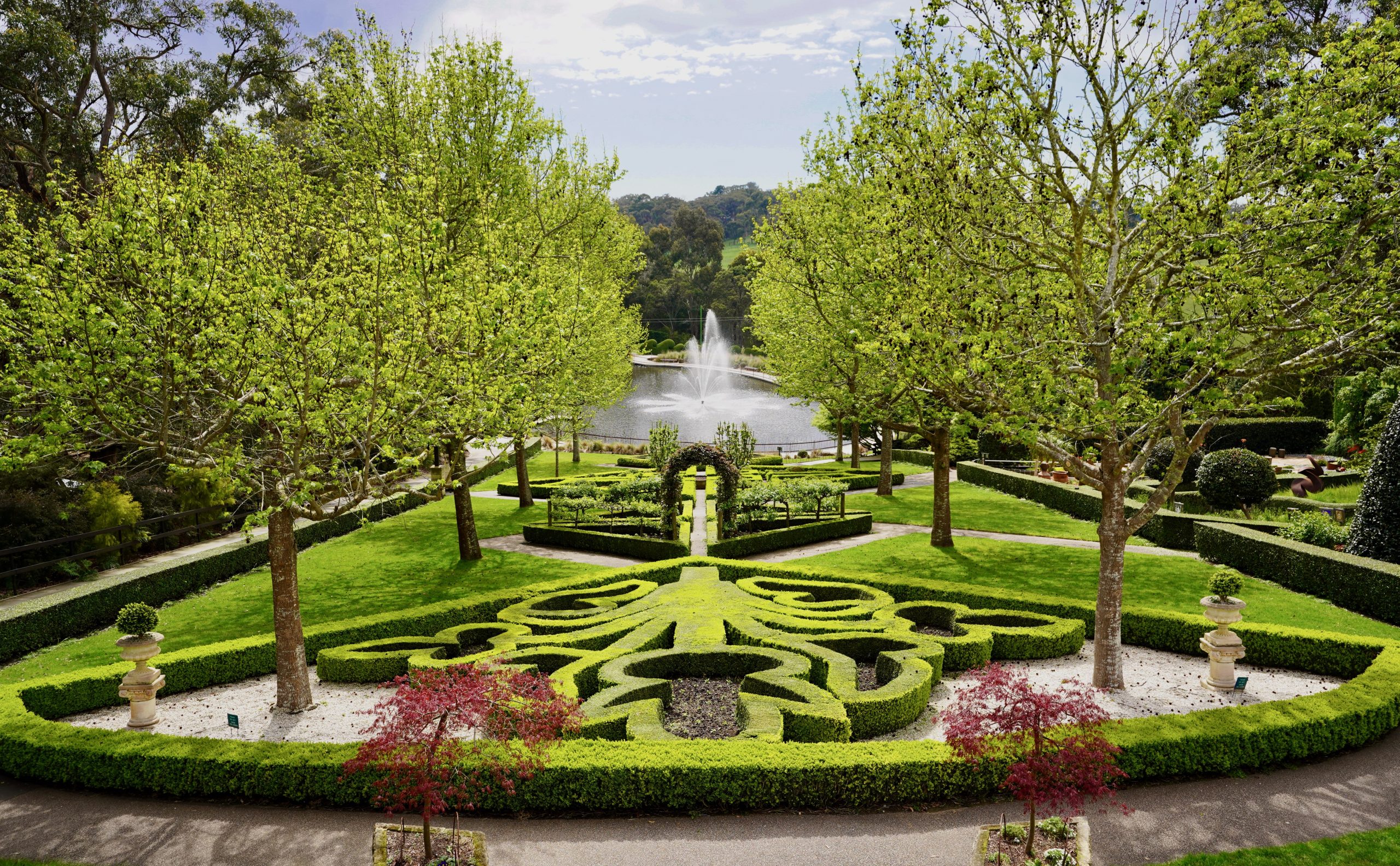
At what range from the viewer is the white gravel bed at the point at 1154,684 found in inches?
432

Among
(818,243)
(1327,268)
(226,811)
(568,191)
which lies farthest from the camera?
(568,191)

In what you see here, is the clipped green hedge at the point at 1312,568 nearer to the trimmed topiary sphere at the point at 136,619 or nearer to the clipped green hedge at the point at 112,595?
the clipped green hedge at the point at 112,595

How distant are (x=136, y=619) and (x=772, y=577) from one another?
11011mm

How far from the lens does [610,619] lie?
14.4 m

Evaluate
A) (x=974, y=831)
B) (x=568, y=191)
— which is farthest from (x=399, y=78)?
(x=974, y=831)

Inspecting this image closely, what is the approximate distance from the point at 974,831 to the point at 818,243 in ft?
59.4

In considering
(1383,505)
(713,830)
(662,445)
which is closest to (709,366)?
(662,445)

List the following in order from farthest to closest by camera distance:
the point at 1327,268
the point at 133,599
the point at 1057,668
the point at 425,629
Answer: the point at 133,599, the point at 425,629, the point at 1057,668, the point at 1327,268

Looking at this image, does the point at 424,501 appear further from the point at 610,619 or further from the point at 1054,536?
the point at 1054,536

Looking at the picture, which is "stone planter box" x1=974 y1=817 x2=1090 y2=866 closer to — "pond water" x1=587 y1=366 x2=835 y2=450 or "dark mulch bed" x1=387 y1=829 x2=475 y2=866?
"dark mulch bed" x1=387 y1=829 x2=475 y2=866

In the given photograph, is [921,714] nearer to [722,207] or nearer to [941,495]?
[941,495]

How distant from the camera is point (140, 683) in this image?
11055 mm

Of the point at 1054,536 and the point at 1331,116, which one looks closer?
the point at 1331,116

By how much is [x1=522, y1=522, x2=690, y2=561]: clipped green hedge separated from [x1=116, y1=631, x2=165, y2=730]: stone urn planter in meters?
10.8
